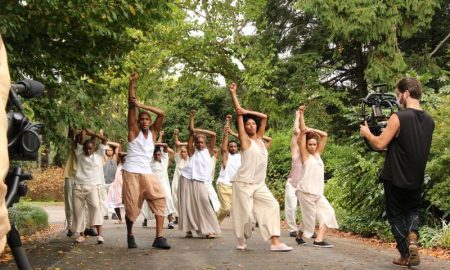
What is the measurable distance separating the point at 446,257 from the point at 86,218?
6.73 m

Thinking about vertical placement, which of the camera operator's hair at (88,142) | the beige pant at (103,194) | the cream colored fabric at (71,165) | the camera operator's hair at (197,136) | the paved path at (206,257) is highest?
the camera operator's hair at (197,136)

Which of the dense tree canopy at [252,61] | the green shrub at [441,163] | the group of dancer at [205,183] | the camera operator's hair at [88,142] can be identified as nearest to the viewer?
the dense tree canopy at [252,61]

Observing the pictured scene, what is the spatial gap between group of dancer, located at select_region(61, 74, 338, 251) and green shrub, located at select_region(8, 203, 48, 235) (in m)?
2.40

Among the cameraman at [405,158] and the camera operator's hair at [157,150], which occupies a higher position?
the camera operator's hair at [157,150]

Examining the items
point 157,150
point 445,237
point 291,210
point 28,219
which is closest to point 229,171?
point 157,150

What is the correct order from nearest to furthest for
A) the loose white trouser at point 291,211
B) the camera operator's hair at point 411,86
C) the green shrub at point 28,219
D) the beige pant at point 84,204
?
the camera operator's hair at point 411,86 < the beige pant at point 84,204 < the loose white trouser at point 291,211 < the green shrub at point 28,219

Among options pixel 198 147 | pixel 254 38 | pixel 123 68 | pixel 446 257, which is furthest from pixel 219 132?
pixel 446 257

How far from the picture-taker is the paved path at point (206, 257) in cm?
770

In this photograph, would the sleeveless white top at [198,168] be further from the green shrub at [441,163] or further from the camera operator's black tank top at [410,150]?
the camera operator's black tank top at [410,150]

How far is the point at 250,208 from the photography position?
980 centimetres

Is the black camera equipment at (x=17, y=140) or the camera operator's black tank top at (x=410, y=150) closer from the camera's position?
the black camera equipment at (x=17, y=140)

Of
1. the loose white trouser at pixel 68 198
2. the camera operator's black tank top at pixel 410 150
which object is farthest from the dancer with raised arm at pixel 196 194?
the camera operator's black tank top at pixel 410 150

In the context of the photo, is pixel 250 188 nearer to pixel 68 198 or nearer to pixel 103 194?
pixel 68 198

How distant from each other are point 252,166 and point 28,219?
675cm
